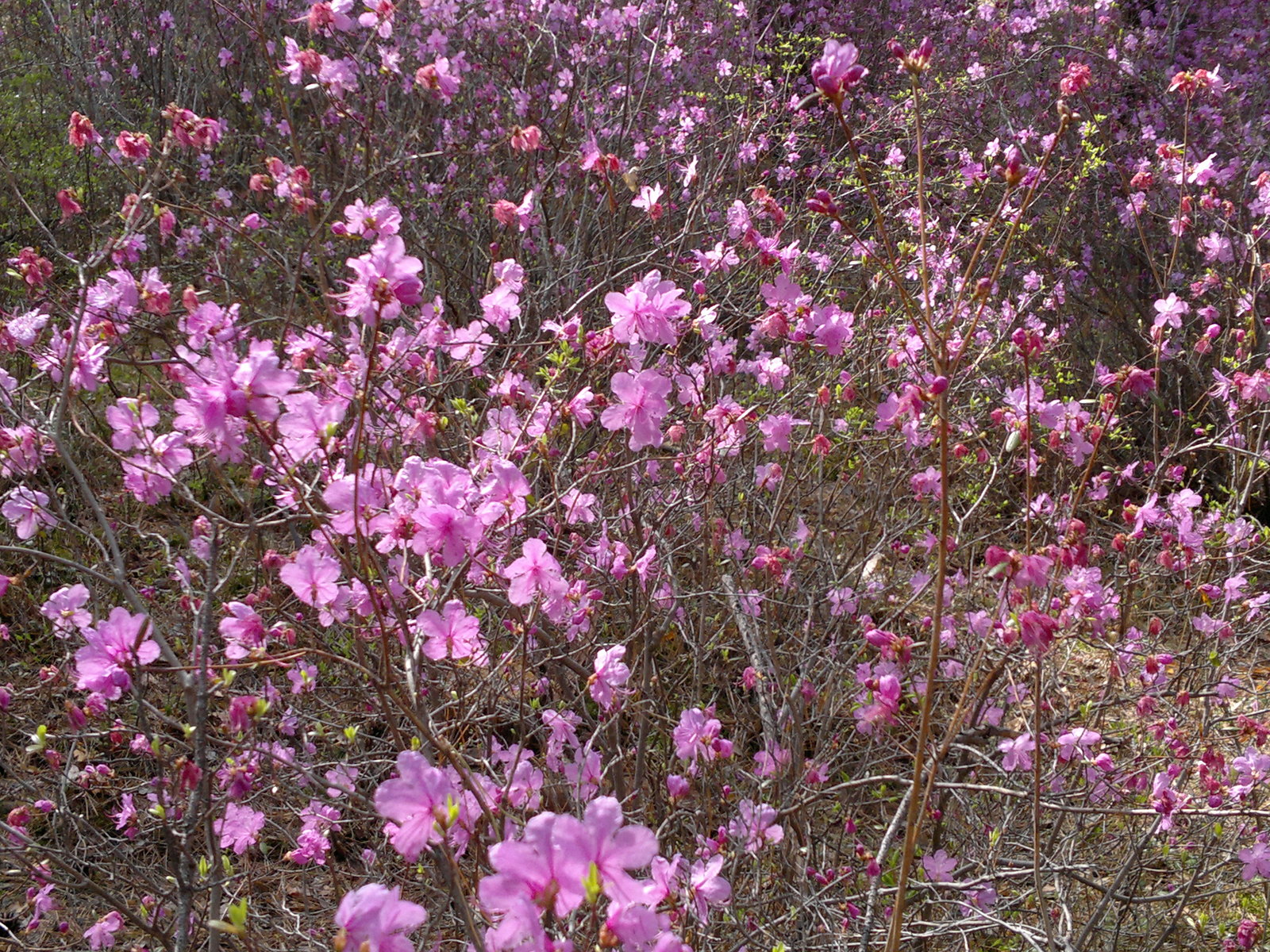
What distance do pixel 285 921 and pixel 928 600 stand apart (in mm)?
2920

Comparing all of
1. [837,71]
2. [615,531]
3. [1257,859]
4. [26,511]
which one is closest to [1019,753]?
[1257,859]

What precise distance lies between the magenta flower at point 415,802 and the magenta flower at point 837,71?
106 cm

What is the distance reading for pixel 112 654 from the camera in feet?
5.03

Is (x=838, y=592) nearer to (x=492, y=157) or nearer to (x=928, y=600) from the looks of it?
(x=928, y=600)

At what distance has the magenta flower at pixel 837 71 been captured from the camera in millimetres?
1362

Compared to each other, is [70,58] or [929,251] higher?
[70,58]

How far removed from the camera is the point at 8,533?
12.4 feet

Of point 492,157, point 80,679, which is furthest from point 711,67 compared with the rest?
point 80,679

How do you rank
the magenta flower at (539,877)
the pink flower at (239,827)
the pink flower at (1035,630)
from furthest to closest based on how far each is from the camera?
the pink flower at (239,827) → the pink flower at (1035,630) → the magenta flower at (539,877)

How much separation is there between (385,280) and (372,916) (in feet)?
2.76

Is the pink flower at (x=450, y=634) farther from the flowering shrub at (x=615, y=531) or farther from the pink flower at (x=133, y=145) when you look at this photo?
the pink flower at (x=133, y=145)

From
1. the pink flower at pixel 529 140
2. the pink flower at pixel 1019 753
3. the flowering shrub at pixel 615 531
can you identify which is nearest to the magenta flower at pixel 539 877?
the flowering shrub at pixel 615 531

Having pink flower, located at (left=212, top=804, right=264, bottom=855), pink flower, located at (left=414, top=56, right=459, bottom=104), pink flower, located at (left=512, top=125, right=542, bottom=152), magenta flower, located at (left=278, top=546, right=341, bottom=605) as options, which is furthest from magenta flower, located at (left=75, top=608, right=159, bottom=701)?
pink flower, located at (left=414, top=56, right=459, bottom=104)

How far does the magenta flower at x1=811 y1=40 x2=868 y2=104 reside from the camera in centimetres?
136
